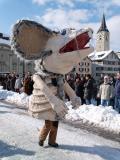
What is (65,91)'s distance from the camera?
255 inches

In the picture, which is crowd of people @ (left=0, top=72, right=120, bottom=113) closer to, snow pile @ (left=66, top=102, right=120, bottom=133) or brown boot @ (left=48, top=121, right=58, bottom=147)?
snow pile @ (left=66, top=102, right=120, bottom=133)

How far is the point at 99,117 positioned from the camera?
394 inches

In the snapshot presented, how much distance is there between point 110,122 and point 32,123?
2.07m

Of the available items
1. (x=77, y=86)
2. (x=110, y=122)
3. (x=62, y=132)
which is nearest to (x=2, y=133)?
(x=62, y=132)

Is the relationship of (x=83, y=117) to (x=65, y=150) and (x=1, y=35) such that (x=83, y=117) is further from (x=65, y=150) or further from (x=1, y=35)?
(x=1, y=35)

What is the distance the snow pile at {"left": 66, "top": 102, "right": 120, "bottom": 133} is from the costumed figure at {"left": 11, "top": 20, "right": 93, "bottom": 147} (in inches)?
121

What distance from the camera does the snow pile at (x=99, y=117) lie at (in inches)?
363

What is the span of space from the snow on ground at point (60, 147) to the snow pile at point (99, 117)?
48.5 inches

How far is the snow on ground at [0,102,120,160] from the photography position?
19.1ft

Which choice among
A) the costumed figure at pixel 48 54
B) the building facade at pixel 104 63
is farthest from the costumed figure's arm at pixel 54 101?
the building facade at pixel 104 63

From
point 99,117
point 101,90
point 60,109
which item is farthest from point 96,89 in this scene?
point 60,109

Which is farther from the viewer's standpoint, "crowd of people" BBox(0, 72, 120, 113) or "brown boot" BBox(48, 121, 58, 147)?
"crowd of people" BBox(0, 72, 120, 113)

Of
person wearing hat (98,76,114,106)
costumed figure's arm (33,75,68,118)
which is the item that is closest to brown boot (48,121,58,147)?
costumed figure's arm (33,75,68,118)

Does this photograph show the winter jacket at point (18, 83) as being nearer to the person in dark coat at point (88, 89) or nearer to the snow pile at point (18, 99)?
the snow pile at point (18, 99)
